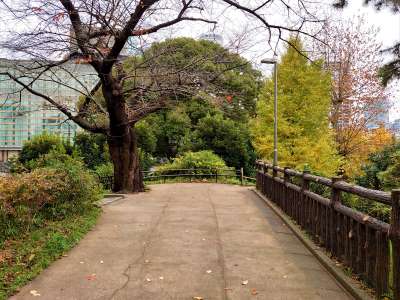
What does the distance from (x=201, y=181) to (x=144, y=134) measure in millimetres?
8670

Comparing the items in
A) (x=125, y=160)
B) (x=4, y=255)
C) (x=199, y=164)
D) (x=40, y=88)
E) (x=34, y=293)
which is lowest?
(x=34, y=293)

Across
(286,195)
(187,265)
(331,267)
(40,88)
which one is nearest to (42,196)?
(187,265)

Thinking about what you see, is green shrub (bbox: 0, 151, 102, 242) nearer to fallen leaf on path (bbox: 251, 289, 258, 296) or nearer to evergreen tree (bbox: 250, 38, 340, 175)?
fallen leaf on path (bbox: 251, 289, 258, 296)

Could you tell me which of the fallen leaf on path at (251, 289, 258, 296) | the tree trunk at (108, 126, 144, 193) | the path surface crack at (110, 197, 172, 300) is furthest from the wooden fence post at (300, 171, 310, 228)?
Answer: the tree trunk at (108, 126, 144, 193)

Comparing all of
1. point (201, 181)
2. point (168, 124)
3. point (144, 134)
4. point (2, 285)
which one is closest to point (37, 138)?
point (144, 134)

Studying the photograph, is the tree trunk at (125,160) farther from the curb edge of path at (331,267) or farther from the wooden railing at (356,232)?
the wooden railing at (356,232)

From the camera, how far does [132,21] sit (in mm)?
11289

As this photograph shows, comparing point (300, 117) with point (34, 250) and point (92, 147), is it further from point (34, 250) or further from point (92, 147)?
point (34, 250)

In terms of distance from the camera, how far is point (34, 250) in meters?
5.89

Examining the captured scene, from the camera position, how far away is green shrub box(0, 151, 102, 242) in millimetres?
6598

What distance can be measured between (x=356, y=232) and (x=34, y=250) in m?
4.48

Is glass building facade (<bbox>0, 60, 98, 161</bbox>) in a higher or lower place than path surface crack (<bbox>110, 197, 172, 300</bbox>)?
higher

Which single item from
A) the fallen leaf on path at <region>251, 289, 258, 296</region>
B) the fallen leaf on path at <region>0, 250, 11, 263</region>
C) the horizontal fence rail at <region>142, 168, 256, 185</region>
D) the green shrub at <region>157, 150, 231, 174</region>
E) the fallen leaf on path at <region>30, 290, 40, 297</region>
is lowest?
the fallen leaf on path at <region>30, 290, 40, 297</region>

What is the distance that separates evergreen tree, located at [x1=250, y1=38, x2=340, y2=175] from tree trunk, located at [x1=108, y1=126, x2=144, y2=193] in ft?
32.0
